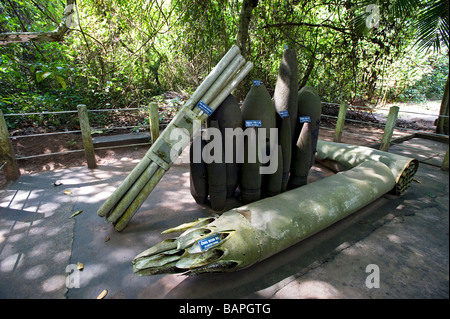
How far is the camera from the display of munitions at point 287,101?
2941 mm

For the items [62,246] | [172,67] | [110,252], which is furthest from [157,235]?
[172,67]

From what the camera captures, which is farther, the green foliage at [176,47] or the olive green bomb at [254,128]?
the green foliage at [176,47]

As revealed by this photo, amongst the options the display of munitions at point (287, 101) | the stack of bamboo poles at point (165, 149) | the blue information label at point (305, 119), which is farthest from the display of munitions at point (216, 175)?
the blue information label at point (305, 119)

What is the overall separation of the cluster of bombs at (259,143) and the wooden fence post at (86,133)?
220 centimetres

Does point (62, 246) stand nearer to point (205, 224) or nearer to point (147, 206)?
point (147, 206)

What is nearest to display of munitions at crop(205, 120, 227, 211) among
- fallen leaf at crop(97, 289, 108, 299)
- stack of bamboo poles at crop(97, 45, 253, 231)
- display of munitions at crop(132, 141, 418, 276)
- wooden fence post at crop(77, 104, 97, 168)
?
stack of bamboo poles at crop(97, 45, 253, 231)

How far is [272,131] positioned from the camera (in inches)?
111

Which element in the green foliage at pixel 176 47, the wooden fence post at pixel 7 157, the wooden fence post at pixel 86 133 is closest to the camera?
the wooden fence post at pixel 7 157

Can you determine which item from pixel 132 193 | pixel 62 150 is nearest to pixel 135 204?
pixel 132 193

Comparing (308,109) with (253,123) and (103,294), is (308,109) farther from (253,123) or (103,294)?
(103,294)

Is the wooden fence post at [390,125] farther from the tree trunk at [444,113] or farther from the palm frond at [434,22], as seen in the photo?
the tree trunk at [444,113]

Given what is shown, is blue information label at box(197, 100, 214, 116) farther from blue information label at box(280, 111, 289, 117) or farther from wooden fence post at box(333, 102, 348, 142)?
wooden fence post at box(333, 102, 348, 142)

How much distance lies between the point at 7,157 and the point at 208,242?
3508 mm
